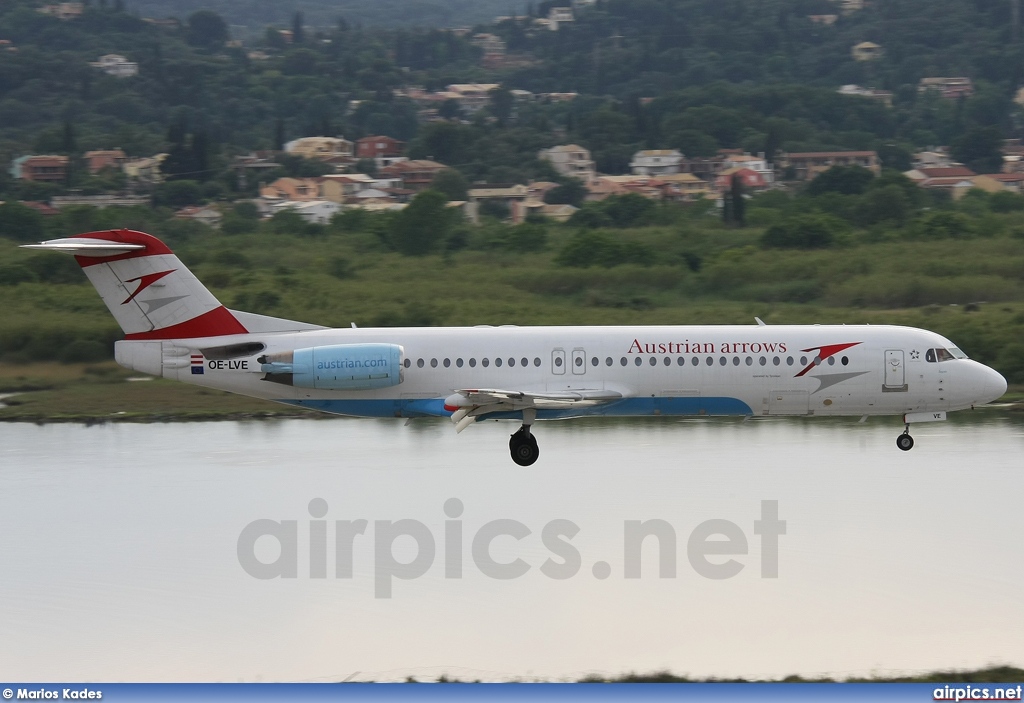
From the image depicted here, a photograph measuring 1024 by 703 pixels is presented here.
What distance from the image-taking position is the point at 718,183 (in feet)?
419

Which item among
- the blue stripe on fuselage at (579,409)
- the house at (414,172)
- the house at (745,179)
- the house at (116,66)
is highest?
the house at (116,66)

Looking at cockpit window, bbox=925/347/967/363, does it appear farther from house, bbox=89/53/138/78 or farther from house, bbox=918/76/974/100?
house, bbox=89/53/138/78

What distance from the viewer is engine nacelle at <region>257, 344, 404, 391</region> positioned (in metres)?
32.8

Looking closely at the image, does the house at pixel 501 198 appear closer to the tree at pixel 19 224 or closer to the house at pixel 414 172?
the house at pixel 414 172

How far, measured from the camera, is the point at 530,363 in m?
33.0

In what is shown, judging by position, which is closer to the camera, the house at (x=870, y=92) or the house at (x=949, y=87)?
the house at (x=870, y=92)

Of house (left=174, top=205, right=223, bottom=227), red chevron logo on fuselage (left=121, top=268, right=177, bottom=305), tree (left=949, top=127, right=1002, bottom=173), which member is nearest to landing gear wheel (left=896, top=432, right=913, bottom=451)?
red chevron logo on fuselage (left=121, top=268, right=177, bottom=305)

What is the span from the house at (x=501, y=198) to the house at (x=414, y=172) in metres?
8.30

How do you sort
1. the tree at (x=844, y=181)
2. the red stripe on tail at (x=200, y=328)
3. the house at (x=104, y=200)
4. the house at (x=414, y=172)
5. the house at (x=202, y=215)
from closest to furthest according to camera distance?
the red stripe on tail at (x=200, y=328)
the house at (x=202, y=215)
the tree at (x=844, y=181)
the house at (x=104, y=200)
the house at (x=414, y=172)

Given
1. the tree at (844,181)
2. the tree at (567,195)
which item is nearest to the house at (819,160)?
the tree at (567,195)

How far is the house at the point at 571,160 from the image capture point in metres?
144

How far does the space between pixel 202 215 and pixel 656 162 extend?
196 ft

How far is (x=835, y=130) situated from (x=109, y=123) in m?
88.3

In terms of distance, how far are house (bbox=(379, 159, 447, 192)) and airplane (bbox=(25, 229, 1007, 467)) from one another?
102 m
